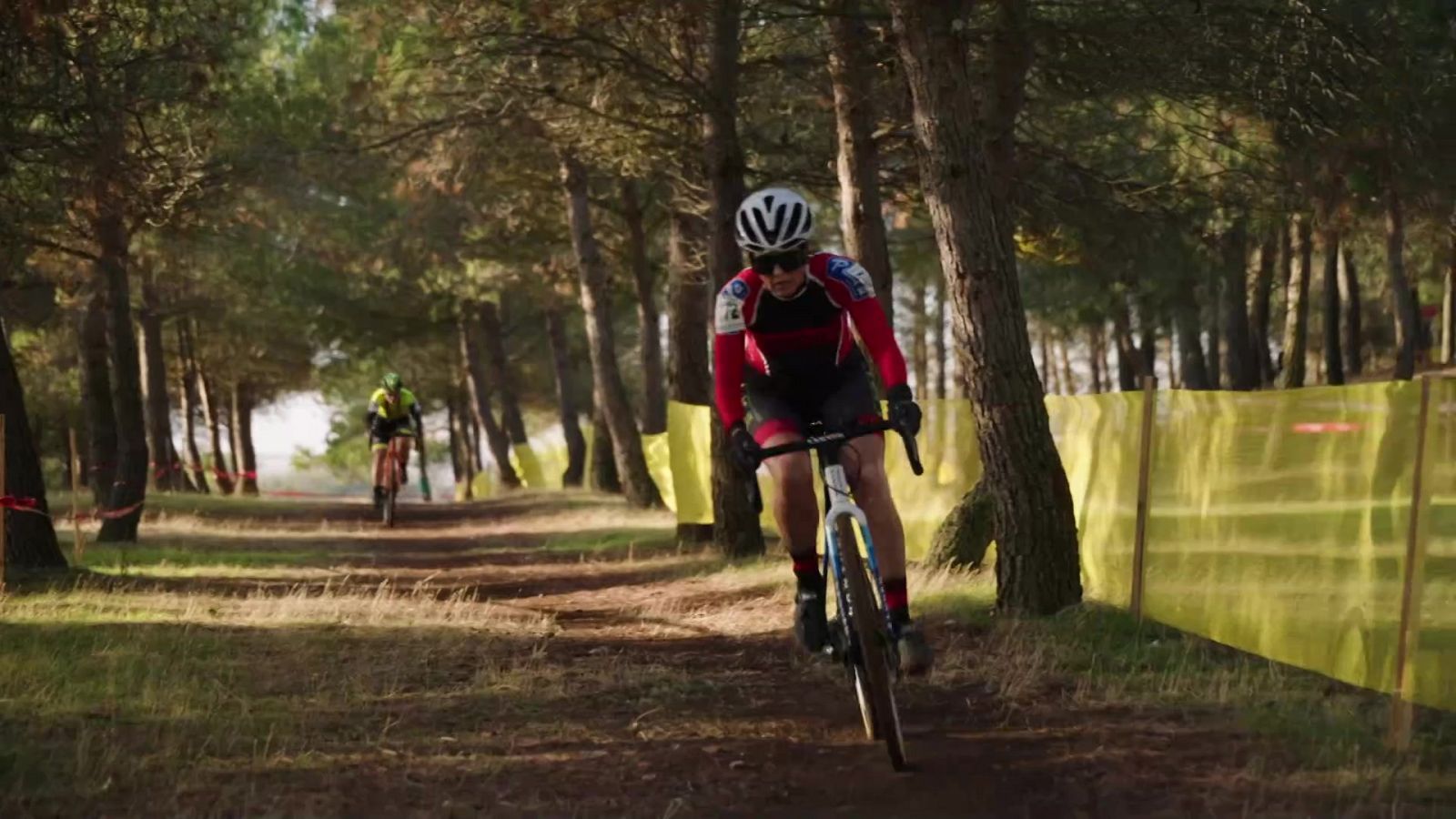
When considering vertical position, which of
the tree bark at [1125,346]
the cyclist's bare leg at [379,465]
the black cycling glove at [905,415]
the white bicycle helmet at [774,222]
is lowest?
the cyclist's bare leg at [379,465]

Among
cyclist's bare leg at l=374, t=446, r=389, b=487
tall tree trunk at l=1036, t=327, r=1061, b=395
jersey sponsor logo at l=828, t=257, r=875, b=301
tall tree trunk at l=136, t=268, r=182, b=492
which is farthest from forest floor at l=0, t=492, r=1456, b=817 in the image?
tall tree trunk at l=1036, t=327, r=1061, b=395

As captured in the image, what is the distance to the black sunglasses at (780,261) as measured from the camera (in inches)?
246

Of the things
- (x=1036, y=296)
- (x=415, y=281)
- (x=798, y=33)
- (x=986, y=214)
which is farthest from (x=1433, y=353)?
(x=986, y=214)

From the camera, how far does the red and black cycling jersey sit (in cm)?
642

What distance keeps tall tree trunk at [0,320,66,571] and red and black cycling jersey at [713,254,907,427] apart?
7.98 meters

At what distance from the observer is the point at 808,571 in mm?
6633

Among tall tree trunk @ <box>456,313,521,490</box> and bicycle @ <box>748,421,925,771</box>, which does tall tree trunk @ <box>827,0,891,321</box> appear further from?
tall tree trunk @ <box>456,313,521,490</box>

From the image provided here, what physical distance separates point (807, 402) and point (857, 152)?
6855mm

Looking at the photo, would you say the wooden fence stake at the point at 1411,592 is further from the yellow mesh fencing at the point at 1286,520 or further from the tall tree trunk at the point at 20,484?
the tall tree trunk at the point at 20,484

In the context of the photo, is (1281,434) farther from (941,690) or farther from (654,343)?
(654,343)

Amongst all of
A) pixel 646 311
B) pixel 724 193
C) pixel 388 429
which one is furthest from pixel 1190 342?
pixel 724 193

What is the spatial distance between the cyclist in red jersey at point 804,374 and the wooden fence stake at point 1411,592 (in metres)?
1.68

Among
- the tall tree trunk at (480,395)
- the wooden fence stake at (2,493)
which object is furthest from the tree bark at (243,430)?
the wooden fence stake at (2,493)

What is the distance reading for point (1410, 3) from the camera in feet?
37.4
